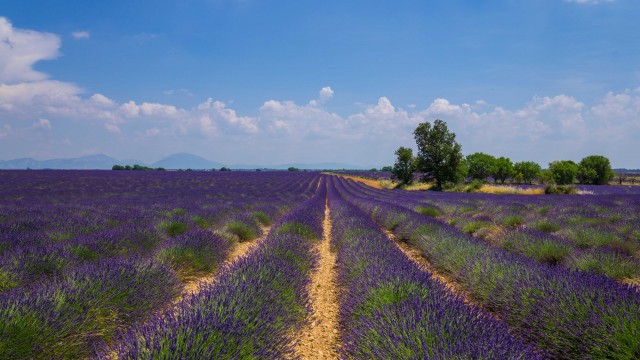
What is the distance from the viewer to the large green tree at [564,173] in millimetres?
48875

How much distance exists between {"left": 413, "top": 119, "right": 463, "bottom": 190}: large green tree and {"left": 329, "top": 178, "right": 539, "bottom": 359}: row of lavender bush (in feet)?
99.0

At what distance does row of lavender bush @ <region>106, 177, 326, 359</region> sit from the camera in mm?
1837

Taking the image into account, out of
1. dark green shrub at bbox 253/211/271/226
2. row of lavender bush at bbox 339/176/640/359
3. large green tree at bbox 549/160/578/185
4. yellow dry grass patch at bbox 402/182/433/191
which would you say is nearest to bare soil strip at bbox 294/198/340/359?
row of lavender bush at bbox 339/176/640/359

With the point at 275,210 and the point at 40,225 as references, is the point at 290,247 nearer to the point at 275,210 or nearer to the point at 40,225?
the point at 40,225

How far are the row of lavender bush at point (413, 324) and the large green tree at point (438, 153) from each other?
99.0 feet

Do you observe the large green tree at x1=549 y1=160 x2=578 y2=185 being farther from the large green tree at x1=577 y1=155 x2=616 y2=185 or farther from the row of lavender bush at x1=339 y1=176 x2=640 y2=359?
the row of lavender bush at x1=339 y1=176 x2=640 y2=359

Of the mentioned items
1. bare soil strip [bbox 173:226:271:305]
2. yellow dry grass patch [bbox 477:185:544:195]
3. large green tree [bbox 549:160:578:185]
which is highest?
large green tree [bbox 549:160:578:185]

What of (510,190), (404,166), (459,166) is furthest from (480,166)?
(510,190)

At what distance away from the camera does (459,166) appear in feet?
105

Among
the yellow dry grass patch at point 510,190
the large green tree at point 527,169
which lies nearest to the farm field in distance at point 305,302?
the yellow dry grass patch at point 510,190

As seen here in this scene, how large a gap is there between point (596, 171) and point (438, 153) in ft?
108

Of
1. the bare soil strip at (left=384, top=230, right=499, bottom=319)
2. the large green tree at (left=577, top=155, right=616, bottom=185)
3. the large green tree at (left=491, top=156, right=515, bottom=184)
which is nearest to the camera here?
the bare soil strip at (left=384, top=230, right=499, bottom=319)

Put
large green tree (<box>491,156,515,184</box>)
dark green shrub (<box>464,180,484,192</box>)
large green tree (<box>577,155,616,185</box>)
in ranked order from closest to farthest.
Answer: dark green shrub (<box>464,180,484,192</box>), large green tree (<box>577,155,616,185</box>), large green tree (<box>491,156,515,184</box>)

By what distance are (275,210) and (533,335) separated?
10157 millimetres
